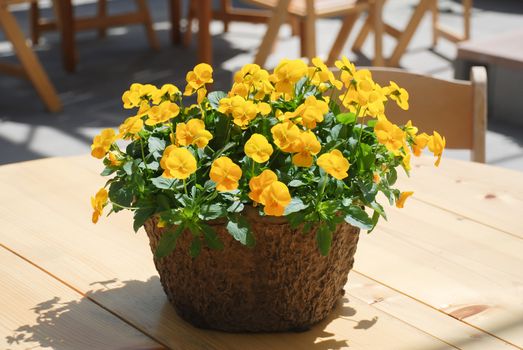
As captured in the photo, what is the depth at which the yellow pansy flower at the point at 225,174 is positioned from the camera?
0.94 m

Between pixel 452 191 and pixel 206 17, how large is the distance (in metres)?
3.19

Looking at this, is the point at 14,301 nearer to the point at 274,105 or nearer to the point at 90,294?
the point at 90,294

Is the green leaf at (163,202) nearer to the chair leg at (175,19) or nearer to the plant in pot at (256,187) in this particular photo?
the plant in pot at (256,187)

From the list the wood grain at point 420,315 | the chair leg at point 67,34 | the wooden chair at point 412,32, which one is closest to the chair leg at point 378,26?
the wooden chair at point 412,32

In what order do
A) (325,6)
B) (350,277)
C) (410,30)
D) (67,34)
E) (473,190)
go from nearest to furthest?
(350,277) → (473,190) → (325,6) → (410,30) → (67,34)

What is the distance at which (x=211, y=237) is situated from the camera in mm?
995

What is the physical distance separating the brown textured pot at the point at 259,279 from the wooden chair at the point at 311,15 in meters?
2.93

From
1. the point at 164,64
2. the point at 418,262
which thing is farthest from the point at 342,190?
the point at 164,64

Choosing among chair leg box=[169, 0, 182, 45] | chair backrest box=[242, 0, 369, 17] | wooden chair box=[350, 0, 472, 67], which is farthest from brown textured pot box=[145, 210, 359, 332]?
chair leg box=[169, 0, 182, 45]

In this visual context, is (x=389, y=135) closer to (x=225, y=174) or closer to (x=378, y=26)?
(x=225, y=174)

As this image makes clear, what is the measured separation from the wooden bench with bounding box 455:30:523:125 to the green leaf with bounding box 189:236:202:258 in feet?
11.2

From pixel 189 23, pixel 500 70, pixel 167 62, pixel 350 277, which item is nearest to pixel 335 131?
pixel 350 277

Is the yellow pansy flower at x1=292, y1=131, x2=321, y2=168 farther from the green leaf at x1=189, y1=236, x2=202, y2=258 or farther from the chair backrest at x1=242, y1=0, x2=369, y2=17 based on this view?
the chair backrest at x1=242, y1=0, x2=369, y2=17

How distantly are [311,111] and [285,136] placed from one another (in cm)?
5
